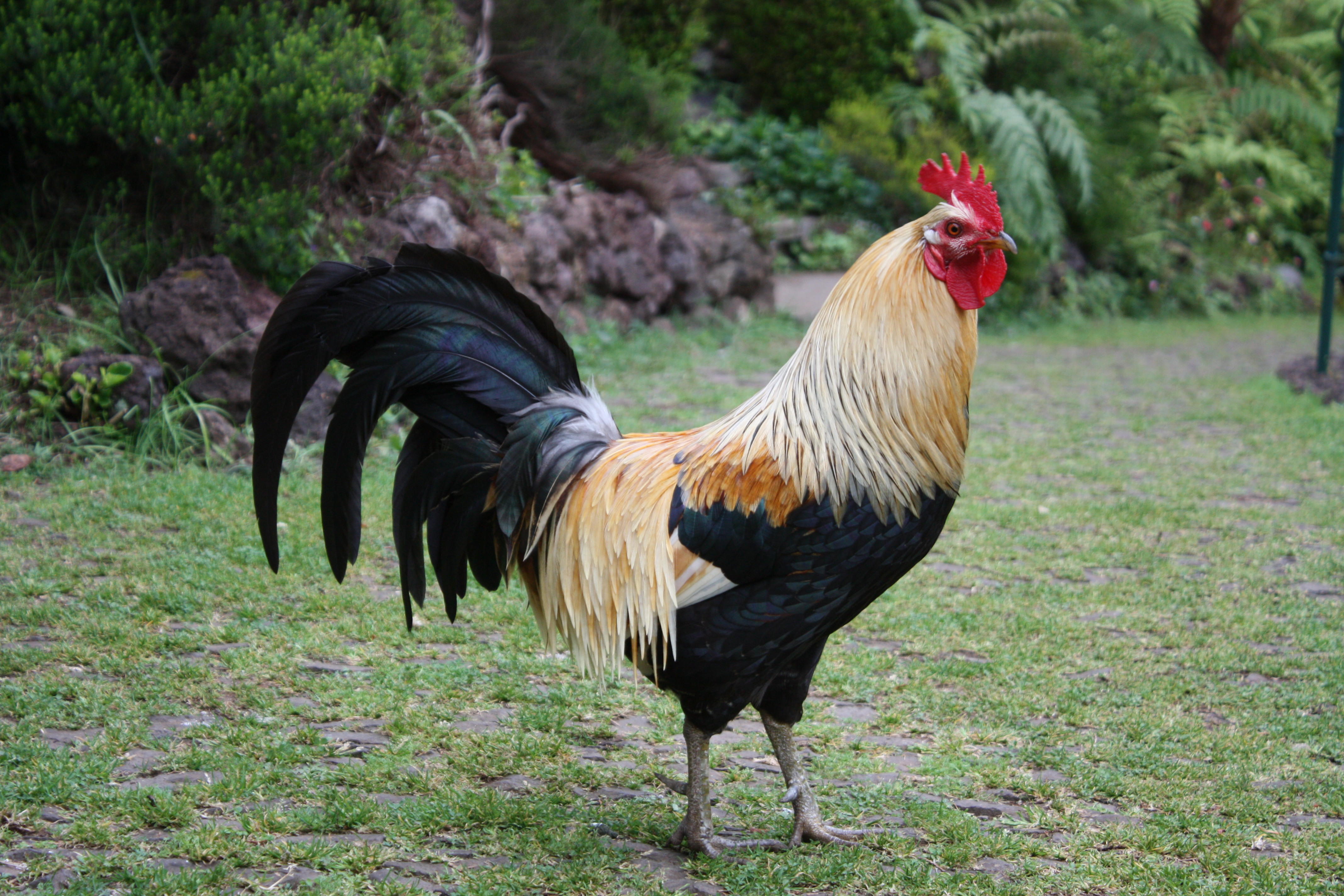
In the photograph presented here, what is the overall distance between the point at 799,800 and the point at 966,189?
177 centimetres

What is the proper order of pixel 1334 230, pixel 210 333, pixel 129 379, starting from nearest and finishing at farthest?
pixel 129 379 < pixel 210 333 < pixel 1334 230

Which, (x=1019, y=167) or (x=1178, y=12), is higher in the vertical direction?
(x=1178, y=12)

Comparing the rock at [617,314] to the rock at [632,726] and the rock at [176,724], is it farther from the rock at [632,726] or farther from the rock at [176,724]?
the rock at [176,724]

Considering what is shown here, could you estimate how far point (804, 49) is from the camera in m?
13.9

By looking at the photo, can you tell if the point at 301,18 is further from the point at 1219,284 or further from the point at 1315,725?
the point at 1219,284

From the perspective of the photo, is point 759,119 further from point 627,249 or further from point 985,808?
point 985,808

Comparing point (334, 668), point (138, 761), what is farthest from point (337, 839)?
point (334, 668)

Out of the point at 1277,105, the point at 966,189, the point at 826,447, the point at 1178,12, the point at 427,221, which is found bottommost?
the point at 826,447

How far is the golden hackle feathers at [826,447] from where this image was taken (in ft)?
9.14

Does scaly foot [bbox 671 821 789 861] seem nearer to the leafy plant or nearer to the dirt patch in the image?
the dirt patch

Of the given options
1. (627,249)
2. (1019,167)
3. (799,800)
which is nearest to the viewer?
(799,800)

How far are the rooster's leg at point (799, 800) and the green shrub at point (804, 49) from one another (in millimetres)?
12098

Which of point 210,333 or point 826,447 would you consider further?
point 210,333

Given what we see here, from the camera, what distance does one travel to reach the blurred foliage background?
6543 mm
